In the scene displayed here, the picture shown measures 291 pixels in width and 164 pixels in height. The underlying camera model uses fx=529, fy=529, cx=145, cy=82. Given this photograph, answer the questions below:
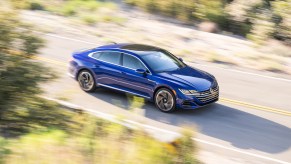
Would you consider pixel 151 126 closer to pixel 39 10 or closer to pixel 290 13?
pixel 290 13

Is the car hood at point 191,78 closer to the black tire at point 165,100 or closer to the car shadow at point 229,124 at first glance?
the black tire at point 165,100

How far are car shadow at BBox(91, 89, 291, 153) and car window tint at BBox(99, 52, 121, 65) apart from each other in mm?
929

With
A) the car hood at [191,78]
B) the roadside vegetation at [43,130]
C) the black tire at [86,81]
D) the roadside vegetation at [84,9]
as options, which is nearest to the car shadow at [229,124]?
the black tire at [86,81]

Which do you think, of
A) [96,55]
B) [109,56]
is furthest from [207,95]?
[96,55]

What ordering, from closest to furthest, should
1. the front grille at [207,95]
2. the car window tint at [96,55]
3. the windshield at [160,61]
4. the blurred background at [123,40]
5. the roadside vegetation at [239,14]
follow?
the blurred background at [123,40] → the front grille at [207,95] → the windshield at [160,61] → the car window tint at [96,55] → the roadside vegetation at [239,14]

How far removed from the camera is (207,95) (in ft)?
46.8

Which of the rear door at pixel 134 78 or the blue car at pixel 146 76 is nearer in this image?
the blue car at pixel 146 76

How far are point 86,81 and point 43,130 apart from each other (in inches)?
238

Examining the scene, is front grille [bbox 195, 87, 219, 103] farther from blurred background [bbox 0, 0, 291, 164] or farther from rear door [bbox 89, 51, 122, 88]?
rear door [bbox 89, 51, 122, 88]

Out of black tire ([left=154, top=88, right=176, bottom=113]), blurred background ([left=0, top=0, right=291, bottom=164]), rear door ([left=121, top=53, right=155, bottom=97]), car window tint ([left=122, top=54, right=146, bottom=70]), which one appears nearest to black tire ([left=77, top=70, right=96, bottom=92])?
blurred background ([left=0, top=0, right=291, bottom=164])

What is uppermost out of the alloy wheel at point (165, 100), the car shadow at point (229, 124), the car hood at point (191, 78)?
the car hood at point (191, 78)

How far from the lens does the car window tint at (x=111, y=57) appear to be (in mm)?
15219

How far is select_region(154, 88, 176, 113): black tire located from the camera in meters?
14.1

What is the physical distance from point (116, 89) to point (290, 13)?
38.8 ft
